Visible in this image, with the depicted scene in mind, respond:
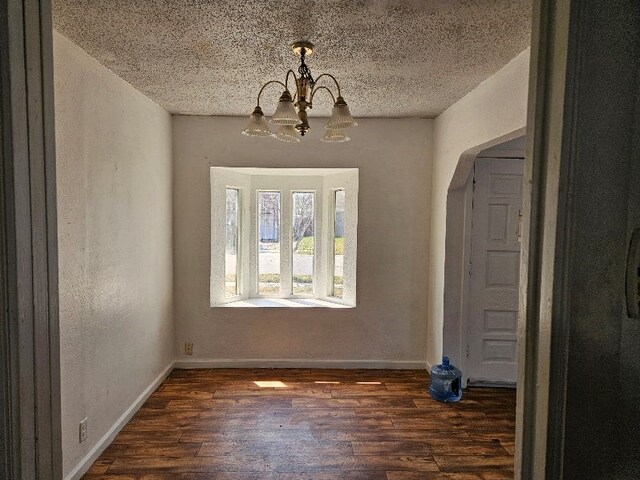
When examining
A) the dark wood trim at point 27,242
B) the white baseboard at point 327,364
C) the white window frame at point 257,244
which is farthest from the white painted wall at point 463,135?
the dark wood trim at point 27,242

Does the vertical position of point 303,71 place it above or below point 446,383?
above

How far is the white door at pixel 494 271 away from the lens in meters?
3.54

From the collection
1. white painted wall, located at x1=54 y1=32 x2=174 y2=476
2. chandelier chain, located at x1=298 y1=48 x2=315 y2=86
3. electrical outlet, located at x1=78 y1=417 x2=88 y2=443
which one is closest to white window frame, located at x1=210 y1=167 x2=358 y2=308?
white painted wall, located at x1=54 y1=32 x2=174 y2=476

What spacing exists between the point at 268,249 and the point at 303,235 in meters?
0.44

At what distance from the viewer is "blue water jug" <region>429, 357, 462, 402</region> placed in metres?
3.35

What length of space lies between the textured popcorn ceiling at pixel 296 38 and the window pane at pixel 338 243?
1.55 metres

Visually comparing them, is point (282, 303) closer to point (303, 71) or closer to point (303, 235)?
point (303, 235)

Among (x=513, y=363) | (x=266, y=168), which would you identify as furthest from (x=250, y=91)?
(x=513, y=363)

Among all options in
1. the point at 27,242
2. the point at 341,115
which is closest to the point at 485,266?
the point at 341,115

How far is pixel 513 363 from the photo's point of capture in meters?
3.61

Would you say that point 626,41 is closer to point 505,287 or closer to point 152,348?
point 505,287

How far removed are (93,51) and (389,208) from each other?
9.02 feet

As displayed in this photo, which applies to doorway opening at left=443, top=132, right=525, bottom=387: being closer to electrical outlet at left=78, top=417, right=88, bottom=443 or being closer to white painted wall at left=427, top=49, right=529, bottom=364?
white painted wall at left=427, top=49, right=529, bottom=364

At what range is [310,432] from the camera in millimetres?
2789
